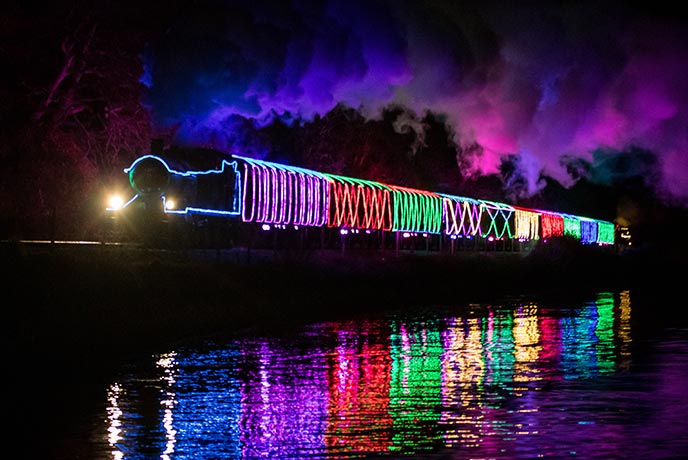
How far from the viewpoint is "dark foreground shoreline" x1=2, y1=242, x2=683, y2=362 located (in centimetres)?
1722

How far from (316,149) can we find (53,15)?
1285 inches

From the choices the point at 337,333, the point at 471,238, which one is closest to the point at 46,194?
the point at 337,333

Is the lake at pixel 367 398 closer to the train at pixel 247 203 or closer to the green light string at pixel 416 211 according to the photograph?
the train at pixel 247 203

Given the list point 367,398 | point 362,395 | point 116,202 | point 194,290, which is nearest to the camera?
point 367,398

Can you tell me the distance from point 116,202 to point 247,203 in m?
3.87

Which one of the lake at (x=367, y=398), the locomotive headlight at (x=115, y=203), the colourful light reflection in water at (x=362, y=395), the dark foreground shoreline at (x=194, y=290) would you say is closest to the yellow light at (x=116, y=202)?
the locomotive headlight at (x=115, y=203)

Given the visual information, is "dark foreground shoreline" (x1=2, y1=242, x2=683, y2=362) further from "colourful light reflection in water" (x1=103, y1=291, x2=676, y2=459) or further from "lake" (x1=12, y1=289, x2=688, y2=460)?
"colourful light reflection in water" (x1=103, y1=291, x2=676, y2=459)

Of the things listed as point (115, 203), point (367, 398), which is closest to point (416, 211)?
point (115, 203)

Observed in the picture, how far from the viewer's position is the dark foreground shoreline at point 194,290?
56.5 feet

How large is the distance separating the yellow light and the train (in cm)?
3

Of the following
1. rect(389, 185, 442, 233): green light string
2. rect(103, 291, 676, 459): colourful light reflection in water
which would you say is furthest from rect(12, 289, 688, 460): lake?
rect(389, 185, 442, 233): green light string

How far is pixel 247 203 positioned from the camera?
32750 mm

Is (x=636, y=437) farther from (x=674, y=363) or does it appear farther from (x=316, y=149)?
(x=316, y=149)

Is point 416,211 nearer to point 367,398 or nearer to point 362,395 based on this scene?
point 362,395
